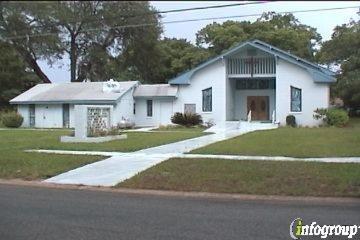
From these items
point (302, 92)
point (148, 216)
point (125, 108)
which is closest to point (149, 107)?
point (125, 108)

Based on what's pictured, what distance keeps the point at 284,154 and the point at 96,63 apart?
140ft

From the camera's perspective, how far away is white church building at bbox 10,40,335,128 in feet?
132

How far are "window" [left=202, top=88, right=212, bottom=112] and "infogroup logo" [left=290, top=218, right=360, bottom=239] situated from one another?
34.2 m

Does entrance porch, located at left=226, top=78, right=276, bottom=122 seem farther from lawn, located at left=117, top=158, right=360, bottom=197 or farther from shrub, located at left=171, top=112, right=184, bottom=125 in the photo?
lawn, located at left=117, top=158, right=360, bottom=197

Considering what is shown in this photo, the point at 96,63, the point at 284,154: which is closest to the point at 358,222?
the point at 284,154

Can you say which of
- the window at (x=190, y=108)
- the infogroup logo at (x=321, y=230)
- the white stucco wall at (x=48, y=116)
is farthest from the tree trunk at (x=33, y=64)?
the infogroup logo at (x=321, y=230)

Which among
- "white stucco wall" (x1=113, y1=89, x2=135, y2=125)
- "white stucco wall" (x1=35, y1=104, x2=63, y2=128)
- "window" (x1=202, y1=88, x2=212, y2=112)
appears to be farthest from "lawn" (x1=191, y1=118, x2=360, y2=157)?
"white stucco wall" (x1=35, y1=104, x2=63, y2=128)

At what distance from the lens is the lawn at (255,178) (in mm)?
12359

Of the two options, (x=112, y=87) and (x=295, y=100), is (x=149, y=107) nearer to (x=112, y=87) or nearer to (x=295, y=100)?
(x=112, y=87)

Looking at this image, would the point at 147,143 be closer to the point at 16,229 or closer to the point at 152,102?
the point at 16,229

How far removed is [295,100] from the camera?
4069 centimetres

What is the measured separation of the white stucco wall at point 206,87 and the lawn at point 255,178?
1026 inches

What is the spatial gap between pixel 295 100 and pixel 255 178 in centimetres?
2809

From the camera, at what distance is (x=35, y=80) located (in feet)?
207
